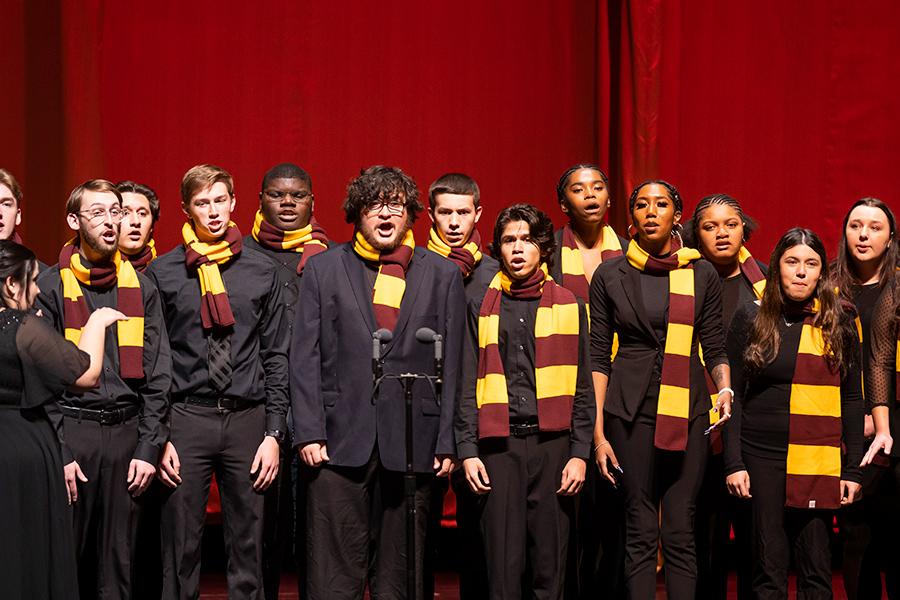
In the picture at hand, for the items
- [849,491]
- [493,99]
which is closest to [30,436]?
[849,491]

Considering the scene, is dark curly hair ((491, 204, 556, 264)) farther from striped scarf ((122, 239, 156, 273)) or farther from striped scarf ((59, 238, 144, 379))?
striped scarf ((122, 239, 156, 273))

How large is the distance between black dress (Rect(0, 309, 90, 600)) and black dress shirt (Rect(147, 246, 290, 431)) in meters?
0.53

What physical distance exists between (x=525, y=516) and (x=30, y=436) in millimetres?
1571

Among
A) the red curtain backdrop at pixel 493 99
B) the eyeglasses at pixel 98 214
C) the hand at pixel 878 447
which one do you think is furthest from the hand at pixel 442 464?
the red curtain backdrop at pixel 493 99

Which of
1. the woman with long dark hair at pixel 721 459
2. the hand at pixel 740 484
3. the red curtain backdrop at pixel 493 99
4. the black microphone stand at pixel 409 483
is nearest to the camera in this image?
the black microphone stand at pixel 409 483

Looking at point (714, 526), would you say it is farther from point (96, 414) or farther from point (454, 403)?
point (96, 414)

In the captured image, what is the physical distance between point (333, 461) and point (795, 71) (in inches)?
155

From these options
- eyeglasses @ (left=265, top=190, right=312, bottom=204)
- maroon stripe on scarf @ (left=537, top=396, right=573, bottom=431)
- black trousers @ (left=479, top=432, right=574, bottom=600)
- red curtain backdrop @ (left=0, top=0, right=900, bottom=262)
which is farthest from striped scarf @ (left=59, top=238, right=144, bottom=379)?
red curtain backdrop @ (left=0, top=0, right=900, bottom=262)

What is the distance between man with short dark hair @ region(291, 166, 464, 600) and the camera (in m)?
3.77

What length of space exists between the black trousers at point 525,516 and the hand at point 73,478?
1286 millimetres

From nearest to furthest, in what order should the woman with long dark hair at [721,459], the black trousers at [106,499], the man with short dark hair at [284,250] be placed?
the black trousers at [106,499], the man with short dark hair at [284,250], the woman with long dark hair at [721,459]

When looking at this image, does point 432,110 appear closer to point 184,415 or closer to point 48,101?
point 48,101

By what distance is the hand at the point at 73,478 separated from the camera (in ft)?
12.4

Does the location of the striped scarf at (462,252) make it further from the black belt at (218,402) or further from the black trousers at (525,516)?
the black belt at (218,402)
